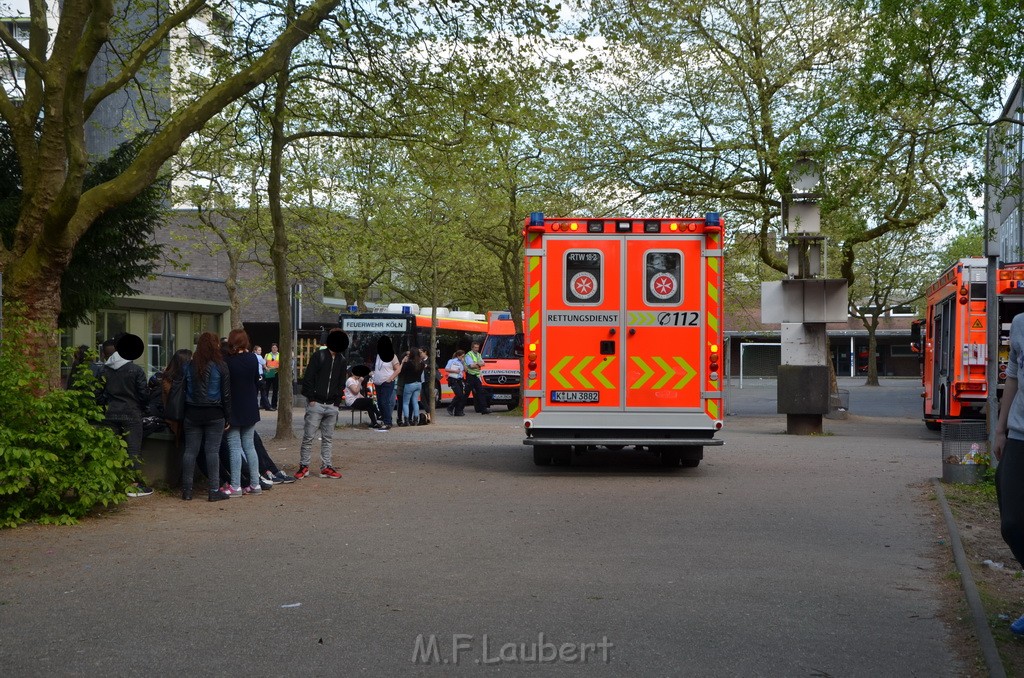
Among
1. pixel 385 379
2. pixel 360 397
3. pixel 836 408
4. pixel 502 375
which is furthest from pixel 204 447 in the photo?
pixel 502 375

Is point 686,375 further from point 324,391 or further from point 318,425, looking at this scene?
point 318,425

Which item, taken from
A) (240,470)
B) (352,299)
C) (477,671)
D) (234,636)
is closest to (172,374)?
(240,470)

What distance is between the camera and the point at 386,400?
23.6m

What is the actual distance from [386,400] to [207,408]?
1192 cm

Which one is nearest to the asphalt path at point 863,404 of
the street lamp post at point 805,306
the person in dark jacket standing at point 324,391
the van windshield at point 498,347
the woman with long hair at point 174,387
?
the van windshield at point 498,347

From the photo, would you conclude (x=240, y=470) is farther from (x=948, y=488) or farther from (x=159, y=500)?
(x=948, y=488)

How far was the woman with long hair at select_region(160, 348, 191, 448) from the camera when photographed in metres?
11.9

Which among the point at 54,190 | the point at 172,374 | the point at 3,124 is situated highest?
the point at 3,124

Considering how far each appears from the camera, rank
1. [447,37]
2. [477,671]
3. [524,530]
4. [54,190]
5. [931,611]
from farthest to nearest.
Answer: [447,37]
[54,190]
[524,530]
[931,611]
[477,671]

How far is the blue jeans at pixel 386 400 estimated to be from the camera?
76.9 ft

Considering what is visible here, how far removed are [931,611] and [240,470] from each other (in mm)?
7628

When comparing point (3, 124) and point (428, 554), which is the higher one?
point (3, 124)

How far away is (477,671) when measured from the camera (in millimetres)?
5445

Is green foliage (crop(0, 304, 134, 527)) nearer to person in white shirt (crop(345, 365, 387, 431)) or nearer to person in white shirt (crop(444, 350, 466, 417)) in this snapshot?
person in white shirt (crop(345, 365, 387, 431))
